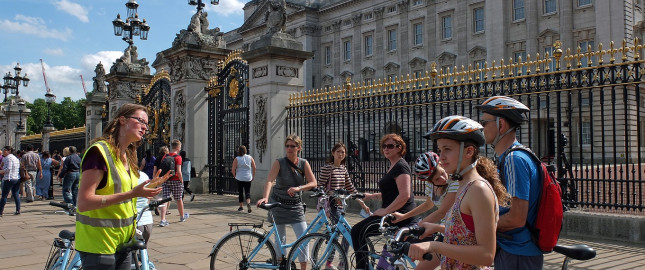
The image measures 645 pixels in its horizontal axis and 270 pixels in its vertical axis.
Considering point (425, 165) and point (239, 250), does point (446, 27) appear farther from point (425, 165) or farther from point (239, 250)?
point (425, 165)

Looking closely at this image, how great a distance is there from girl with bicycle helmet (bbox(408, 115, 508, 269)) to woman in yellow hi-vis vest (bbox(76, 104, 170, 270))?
1.70 m

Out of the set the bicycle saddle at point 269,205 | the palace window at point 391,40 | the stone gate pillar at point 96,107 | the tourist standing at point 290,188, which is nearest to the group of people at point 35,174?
the stone gate pillar at point 96,107

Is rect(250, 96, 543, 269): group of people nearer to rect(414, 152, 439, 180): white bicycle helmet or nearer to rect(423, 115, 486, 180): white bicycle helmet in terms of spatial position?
rect(423, 115, 486, 180): white bicycle helmet

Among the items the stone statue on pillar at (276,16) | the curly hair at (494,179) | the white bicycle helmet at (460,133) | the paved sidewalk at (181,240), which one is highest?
the stone statue on pillar at (276,16)

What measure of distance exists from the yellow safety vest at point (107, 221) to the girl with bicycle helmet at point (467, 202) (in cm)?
187

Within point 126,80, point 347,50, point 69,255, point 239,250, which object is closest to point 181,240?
point 239,250

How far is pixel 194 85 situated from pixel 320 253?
434 inches

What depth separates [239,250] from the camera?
18.1 feet

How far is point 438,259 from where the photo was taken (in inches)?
143

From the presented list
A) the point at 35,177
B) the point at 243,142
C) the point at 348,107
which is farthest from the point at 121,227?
the point at 35,177

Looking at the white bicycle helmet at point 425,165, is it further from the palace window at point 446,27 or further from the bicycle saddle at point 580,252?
the palace window at point 446,27

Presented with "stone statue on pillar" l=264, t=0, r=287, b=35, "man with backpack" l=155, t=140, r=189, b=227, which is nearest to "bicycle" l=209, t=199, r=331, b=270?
"man with backpack" l=155, t=140, r=189, b=227

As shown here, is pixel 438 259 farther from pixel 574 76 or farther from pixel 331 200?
pixel 574 76

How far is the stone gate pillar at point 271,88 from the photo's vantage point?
12.6 metres
